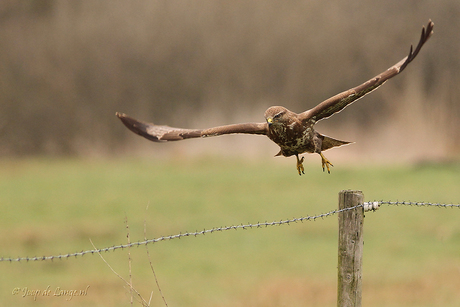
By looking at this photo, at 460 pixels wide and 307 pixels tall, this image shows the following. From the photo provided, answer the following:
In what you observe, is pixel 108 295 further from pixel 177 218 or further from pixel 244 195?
pixel 244 195

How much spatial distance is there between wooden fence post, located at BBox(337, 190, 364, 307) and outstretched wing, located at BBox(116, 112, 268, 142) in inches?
28.6

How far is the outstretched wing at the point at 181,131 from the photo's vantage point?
4.03m

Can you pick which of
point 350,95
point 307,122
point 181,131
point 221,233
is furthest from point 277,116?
point 221,233

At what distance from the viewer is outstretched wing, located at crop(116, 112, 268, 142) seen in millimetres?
4031

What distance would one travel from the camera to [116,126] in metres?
22.8

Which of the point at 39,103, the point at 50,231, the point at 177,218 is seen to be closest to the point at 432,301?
the point at 177,218

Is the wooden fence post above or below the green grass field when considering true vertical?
below

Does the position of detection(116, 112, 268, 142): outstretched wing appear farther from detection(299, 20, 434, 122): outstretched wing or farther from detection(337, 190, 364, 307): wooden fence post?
detection(337, 190, 364, 307): wooden fence post

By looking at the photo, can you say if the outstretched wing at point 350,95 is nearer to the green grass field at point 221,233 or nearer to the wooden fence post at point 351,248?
the wooden fence post at point 351,248

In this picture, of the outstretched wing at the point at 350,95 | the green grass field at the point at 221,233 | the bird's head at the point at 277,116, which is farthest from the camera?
the green grass field at the point at 221,233

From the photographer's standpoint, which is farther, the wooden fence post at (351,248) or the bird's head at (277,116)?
the bird's head at (277,116)

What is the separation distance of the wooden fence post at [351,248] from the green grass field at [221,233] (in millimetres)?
3011

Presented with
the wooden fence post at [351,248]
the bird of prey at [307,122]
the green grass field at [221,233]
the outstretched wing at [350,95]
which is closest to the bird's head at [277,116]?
the bird of prey at [307,122]

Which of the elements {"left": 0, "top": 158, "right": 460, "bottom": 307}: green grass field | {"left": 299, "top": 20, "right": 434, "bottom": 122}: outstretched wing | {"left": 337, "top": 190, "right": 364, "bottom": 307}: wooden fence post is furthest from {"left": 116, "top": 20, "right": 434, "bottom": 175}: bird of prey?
{"left": 0, "top": 158, "right": 460, "bottom": 307}: green grass field
